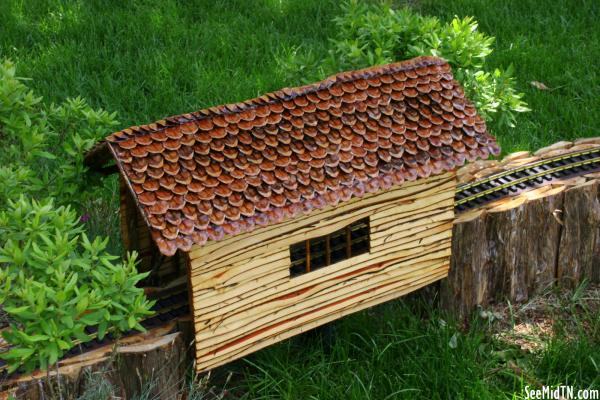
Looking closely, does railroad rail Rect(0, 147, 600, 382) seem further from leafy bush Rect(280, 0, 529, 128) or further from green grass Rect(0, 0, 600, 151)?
green grass Rect(0, 0, 600, 151)

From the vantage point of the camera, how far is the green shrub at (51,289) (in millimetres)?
4484

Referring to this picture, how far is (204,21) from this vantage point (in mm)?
10562

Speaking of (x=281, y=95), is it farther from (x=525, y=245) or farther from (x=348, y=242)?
(x=525, y=245)

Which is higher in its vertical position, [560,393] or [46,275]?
[46,275]

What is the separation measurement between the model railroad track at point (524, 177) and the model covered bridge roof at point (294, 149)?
1.04 metres

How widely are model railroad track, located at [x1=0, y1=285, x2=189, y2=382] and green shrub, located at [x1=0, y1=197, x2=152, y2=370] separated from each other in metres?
0.25

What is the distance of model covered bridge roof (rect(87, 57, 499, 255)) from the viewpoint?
5000 millimetres

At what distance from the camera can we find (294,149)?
537 centimetres

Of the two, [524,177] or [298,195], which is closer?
[298,195]

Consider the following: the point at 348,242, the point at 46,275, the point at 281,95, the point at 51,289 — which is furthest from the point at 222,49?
the point at 51,289

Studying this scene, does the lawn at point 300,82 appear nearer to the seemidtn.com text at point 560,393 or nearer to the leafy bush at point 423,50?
the seemidtn.com text at point 560,393

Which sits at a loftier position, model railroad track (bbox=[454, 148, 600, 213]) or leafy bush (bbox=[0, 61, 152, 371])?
leafy bush (bbox=[0, 61, 152, 371])

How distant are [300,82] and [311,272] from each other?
187 centimetres

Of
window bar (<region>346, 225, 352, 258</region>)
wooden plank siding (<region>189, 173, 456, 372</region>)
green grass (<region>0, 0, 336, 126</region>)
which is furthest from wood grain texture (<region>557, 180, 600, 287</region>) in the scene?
green grass (<region>0, 0, 336, 126</region>)
